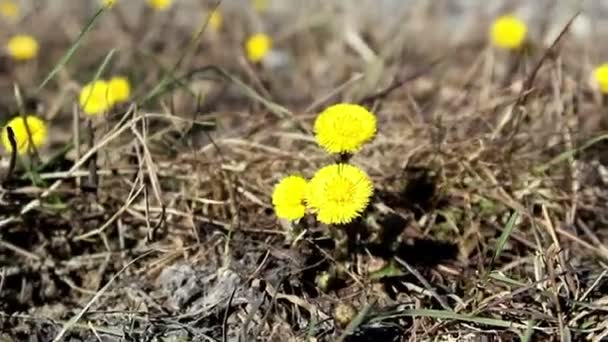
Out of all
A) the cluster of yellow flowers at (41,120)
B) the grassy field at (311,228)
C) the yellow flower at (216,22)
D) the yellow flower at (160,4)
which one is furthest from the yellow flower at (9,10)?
the cluster of yellow flowers at (41,120)

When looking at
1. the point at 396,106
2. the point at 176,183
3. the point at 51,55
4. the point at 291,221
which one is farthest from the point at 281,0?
the point at 291,221

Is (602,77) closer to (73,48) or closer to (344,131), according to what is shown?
(344,131)

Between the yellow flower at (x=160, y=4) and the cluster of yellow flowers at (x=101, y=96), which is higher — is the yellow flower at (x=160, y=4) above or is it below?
below

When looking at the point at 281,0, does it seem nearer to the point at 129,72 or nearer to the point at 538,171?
the point at 129,72

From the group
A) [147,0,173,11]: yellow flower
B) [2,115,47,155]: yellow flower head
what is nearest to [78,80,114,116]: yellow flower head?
[2,115,47,155]: yellow flower head

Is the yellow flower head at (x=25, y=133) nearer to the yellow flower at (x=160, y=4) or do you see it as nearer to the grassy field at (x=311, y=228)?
the grassy field at (x=311, y=228)

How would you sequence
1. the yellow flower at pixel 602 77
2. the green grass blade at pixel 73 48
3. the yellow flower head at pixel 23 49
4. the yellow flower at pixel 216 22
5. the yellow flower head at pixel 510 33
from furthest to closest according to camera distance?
the yellow flower at pixel 216 22 → the yellow flower head at pixel 23 49 → the yellow flower head at pixel 510 33 → the yellow flower at pixel 602 77 → the green grass blade at pixel 73 48

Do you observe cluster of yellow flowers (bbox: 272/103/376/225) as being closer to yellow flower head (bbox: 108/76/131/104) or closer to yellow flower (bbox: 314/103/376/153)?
yellow flower (bbox: 314/103/376/153)
